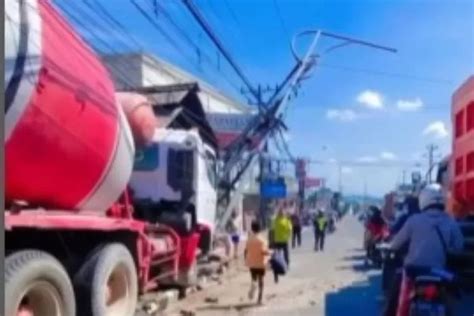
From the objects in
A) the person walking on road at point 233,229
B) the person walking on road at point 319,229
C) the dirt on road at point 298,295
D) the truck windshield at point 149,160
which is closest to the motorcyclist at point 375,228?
the dirt on road at point 298,295

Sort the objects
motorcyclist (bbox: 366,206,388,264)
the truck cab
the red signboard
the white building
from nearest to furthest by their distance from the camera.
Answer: the truck cab, motorcyclist (bbox: 366,206,388,264), the white building, the red signboard

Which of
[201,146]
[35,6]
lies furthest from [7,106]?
[201,146]

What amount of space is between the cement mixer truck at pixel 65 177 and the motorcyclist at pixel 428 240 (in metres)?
2.52

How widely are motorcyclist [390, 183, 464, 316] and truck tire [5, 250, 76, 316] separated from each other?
247cm

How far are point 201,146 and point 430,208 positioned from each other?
20.1 ft

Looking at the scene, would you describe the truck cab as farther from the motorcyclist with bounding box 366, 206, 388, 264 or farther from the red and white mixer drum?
the motorcyclist with bounding box 366, 206, 388, 264

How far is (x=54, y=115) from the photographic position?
5.98m

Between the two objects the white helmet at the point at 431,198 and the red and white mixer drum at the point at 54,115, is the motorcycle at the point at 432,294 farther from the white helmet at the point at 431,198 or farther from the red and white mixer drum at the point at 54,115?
the red and white mixer drum at the point at 54,115

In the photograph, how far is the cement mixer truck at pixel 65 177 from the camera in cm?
565

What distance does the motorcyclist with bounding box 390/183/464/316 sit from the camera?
5.81 m

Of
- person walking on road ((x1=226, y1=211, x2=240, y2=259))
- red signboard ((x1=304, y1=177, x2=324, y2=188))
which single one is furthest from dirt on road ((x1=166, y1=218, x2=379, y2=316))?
red signboard ((x1=304, y1=177, x2=324, y2=188))

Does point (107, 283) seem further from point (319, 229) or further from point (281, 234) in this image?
point (319, 229)

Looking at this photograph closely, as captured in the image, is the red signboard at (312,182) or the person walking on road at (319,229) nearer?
the person walking on road at (319,229)

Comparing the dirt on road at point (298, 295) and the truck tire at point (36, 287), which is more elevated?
the truck tire at point (36, 287)
